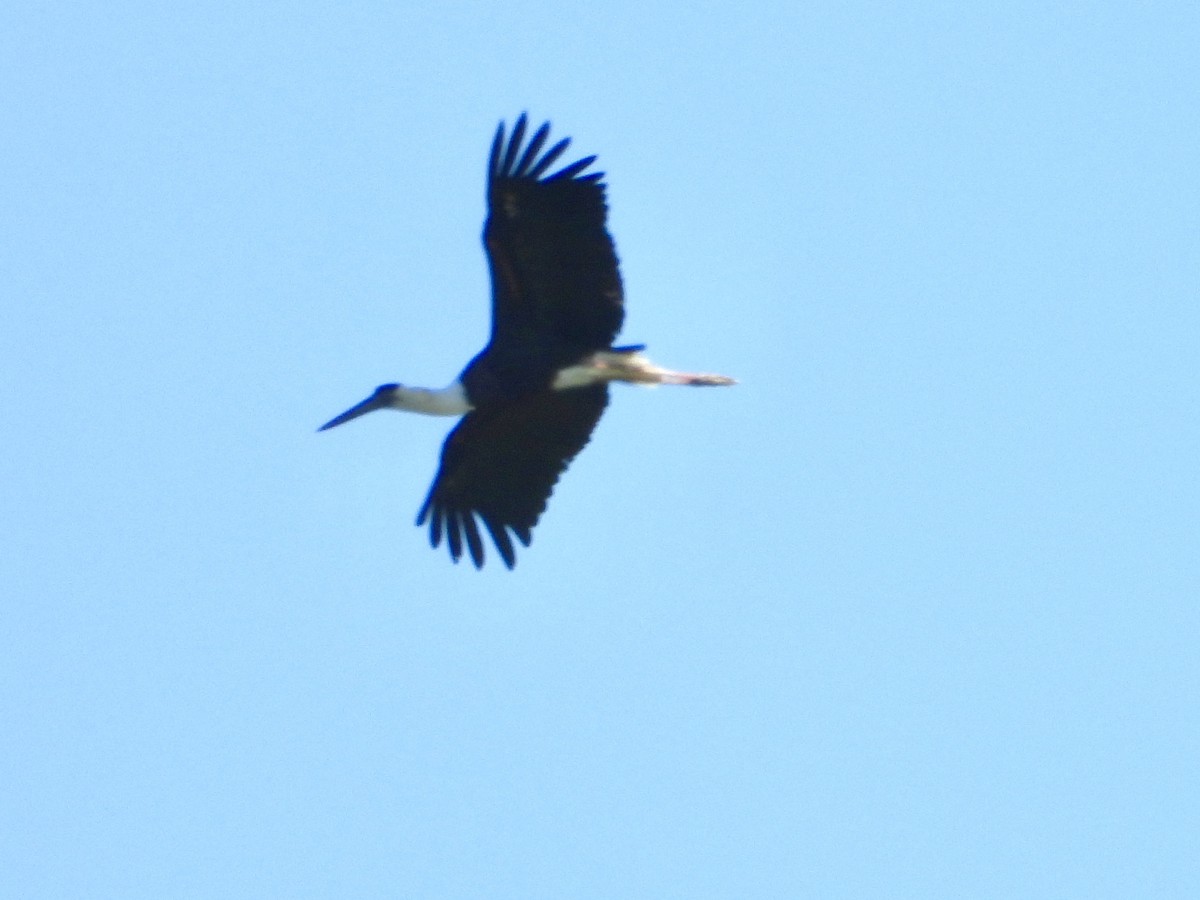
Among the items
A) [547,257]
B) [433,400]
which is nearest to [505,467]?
[433,400]

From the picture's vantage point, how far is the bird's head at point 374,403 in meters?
24.9

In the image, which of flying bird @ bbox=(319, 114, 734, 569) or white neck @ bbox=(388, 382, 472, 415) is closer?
flying bird @ bbox=(319, 114, 734, 569)

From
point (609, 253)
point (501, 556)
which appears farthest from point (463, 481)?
point (609, 253)

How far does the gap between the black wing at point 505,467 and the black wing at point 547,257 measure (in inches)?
20.2

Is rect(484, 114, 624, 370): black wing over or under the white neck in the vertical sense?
over

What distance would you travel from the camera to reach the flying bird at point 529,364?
22922 mm

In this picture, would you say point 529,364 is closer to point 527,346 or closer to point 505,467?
point 527,346

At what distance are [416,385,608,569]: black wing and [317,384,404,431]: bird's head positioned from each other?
0.84 m

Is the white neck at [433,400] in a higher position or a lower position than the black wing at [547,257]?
lower

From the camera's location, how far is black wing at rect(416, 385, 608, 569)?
23875 millimetres

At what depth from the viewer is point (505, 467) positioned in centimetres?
2422

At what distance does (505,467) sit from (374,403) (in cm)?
145

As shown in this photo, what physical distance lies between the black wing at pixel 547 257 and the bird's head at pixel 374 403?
1.59 metres

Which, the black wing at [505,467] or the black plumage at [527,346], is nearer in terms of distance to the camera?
the black plumage at [527,346]
